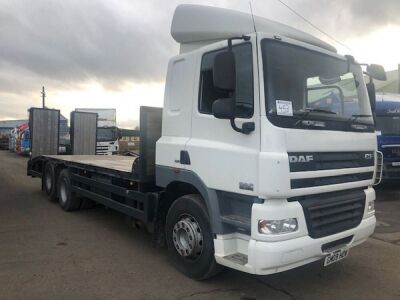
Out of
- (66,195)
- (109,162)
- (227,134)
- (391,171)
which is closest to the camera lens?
(227,134)

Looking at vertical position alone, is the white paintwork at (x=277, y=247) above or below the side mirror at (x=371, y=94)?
below

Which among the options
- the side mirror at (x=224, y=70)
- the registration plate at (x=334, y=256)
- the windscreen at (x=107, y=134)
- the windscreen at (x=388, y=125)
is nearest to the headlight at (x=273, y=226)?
the registration plate at (x=334, y=256)

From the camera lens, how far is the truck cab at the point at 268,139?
12.6 feet

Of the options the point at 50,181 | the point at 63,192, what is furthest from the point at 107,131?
the point at 63,192

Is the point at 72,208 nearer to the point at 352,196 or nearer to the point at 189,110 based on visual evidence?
the point at 189,110

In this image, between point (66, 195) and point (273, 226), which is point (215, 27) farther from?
point (66, 195)

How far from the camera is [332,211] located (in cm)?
427

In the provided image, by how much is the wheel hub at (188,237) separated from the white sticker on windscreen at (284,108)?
162 cm

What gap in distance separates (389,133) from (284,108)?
9912 millimetres

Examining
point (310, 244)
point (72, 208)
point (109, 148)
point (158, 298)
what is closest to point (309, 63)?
point (310, 244)

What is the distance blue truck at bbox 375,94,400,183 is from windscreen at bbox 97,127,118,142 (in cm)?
1386

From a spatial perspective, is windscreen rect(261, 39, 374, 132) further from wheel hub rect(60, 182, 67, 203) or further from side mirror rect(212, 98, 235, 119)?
wheel hub rect(60, 182, 67, 203)

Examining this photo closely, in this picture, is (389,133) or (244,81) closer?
(244,81)

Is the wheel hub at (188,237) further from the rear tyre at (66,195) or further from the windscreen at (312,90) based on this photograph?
the rear tyre at (66,195)
